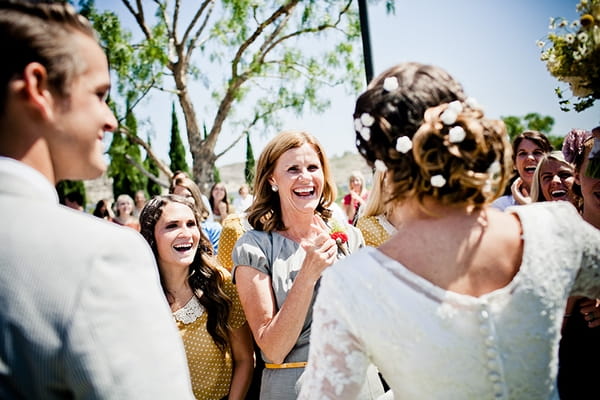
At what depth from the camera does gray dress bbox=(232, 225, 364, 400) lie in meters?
2.37

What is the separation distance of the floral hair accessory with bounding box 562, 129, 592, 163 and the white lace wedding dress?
2023 millimetres

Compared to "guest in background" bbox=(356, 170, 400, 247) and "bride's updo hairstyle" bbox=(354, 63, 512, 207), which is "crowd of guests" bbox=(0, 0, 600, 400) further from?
"guest in background" bbox=(356, 170, 400, 247)

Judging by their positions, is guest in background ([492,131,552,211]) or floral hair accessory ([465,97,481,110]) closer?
floral hair accessory ([465,97,481,110])

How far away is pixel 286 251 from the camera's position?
2576 mm

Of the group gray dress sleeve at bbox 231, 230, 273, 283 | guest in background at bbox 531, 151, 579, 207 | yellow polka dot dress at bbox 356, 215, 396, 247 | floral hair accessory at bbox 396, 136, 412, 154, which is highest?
floral hair accessory at bbox 396, 136, 412, 154

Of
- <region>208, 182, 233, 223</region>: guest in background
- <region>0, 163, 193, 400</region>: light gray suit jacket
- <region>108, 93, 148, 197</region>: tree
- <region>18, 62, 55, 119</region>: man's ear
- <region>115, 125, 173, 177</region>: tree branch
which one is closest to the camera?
<region>0, 163, 193, 400</region>: light gray suit jacket

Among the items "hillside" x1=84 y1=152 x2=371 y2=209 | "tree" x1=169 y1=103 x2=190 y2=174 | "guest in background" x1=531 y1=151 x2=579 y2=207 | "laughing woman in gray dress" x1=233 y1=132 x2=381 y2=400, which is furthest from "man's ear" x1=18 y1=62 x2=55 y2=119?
"tree" x1=169 y1=103 x2=190 y2=174

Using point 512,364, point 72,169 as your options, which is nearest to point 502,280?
point 512,364

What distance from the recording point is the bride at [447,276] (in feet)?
A: 4.23

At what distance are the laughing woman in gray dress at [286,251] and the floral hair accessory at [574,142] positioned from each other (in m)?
1.65

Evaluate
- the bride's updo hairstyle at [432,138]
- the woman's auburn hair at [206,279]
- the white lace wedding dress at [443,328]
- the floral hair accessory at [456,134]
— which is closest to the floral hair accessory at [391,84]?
the bride's updo hairstyle at [432,138]

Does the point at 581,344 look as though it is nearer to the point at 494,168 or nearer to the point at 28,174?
the point at 494,168

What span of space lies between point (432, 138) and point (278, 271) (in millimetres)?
1384

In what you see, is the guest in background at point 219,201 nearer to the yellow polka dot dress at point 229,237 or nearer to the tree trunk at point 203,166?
the yellow polka dot dress at point 229,237
